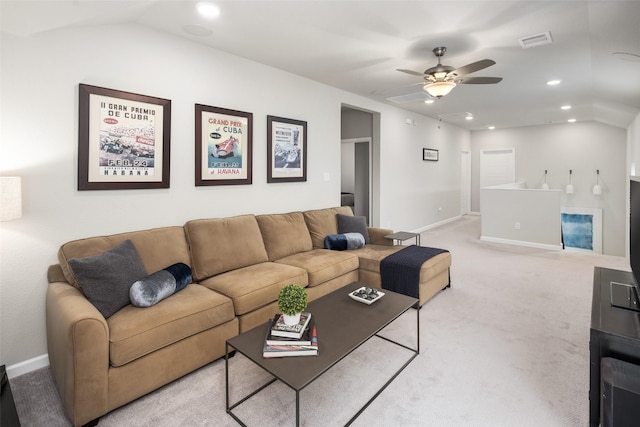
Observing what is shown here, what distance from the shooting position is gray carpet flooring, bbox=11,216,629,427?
1.77 m

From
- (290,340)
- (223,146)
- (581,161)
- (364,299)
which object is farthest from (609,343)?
(581,161)

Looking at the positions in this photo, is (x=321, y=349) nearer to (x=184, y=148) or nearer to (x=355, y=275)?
(x=355, y=275)

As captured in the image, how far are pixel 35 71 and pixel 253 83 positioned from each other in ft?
6.17

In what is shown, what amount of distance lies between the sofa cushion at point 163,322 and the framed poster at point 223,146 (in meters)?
1.31

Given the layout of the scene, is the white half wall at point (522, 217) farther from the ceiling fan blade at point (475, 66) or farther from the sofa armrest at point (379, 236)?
the ceiling fan blade at point (475, 66)

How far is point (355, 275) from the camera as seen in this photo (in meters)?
3.56

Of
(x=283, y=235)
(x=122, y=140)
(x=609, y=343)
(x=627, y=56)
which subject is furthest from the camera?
(x=283, y=235)

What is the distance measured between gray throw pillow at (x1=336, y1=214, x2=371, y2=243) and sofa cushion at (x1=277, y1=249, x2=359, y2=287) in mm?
591

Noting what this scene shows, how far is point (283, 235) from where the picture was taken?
3.49 m

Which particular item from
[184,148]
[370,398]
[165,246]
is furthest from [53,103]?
[370,398]

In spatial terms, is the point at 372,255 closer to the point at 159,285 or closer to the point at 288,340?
the point at 288,340

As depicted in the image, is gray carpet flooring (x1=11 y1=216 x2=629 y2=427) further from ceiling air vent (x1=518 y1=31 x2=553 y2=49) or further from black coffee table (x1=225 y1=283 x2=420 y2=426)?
ceiling air vent (x1=518 y1=31 x2=553 y2=49)

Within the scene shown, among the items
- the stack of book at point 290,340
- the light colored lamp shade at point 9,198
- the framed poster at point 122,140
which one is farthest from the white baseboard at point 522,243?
the light colored lamp shade at point 9,198

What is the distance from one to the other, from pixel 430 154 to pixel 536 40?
4356 millimetres
